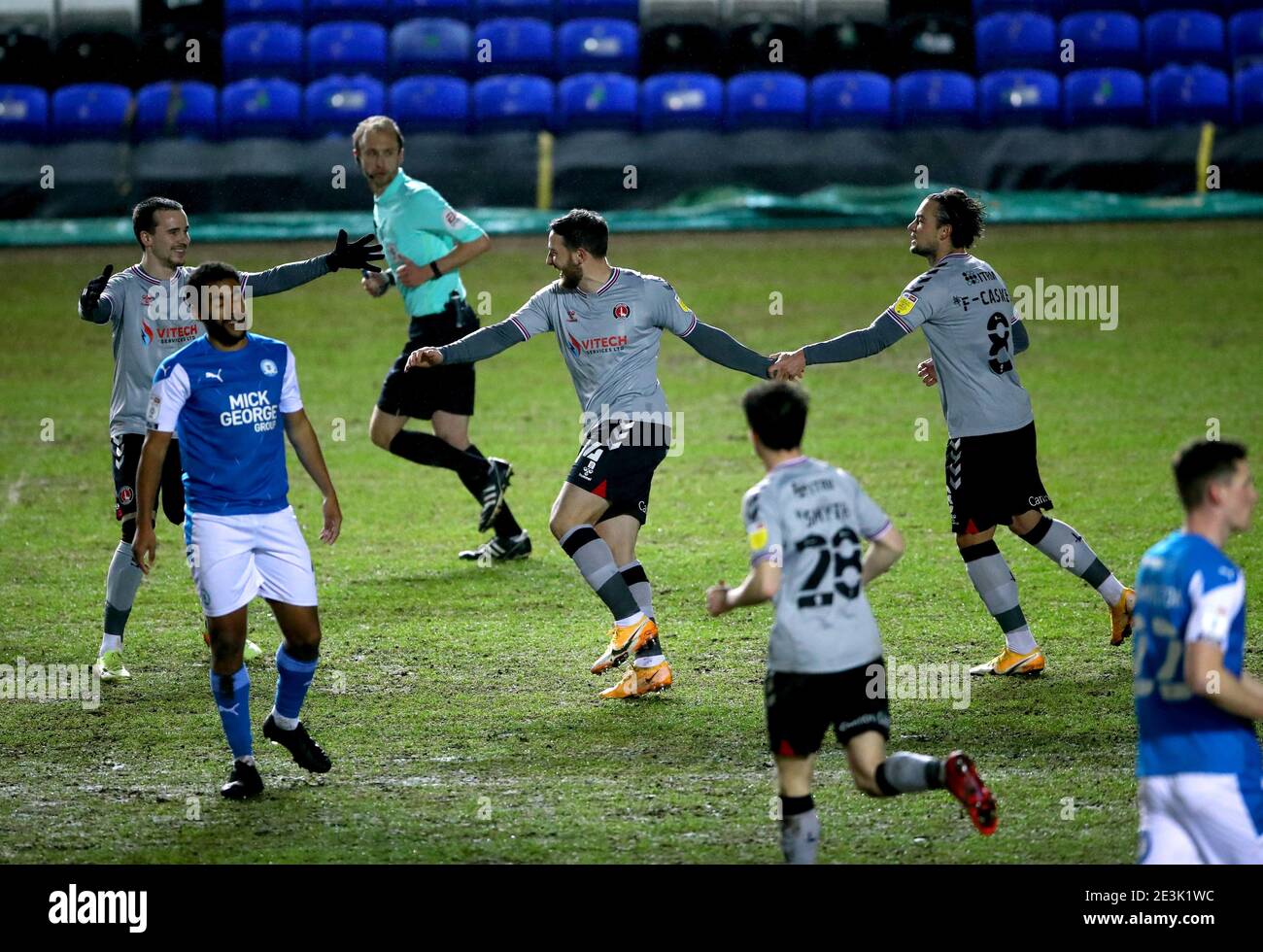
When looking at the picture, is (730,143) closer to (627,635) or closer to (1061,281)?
(1061,281)

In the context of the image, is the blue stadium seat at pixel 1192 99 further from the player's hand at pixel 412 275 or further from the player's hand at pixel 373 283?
the player's hand at pixel 373 283

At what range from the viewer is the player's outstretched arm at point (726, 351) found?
7.63m

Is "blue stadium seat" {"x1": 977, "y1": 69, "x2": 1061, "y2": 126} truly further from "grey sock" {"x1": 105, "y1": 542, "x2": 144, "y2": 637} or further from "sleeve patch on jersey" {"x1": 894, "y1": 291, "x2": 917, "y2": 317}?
"grey sock" {"x1": 105, "y1": 542, "x2": 144, "y2": 637}

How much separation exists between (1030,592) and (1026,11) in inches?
589

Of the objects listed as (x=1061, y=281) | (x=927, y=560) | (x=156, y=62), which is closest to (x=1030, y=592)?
(x=927, y=560)

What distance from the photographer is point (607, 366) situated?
770 cm

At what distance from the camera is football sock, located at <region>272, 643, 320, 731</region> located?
6.39 meters

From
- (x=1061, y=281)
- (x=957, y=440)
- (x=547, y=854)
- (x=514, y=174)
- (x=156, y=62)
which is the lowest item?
(x=547, y=854)

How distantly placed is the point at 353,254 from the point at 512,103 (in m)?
13.5

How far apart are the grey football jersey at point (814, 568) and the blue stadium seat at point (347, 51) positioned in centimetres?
1800

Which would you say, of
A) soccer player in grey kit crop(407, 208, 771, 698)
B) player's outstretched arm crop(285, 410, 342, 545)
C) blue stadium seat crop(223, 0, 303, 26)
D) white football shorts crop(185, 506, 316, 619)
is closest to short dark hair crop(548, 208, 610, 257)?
soccer player in grey kit crop(407, 208, 771, 698)

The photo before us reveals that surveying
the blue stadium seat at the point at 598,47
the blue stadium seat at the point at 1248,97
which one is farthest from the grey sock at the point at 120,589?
the blue stadium seat at the point at 1248,97
